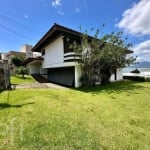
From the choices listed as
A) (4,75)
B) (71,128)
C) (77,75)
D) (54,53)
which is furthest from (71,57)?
(71,128)

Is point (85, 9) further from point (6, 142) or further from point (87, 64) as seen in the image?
point (6, 142)

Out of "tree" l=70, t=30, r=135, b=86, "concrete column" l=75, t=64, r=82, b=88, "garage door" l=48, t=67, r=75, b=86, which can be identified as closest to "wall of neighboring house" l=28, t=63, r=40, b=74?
"garage door" l=48, t=67, r=75, b=86

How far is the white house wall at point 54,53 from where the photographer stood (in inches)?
614

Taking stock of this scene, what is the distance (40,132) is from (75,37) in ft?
39.2

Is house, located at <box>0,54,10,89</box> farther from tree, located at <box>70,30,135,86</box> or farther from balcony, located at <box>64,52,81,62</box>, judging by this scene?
tree, located at <box>70,30,135,86</box>

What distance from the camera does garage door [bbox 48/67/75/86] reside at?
17.6m

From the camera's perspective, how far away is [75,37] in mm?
14609

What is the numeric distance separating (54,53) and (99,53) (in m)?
6.18

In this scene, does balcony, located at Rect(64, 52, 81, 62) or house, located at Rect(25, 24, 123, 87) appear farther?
house, located at Rect(25, 24, 123, 87)

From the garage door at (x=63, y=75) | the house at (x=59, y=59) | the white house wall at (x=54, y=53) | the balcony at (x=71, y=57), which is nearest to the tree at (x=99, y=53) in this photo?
the balcony at (x=71, y=57)

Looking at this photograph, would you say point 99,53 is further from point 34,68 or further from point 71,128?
point 34,68

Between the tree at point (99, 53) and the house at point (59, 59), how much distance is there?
2.30ft

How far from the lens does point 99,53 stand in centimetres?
1342

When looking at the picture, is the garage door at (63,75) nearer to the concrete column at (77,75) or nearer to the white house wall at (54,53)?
the white house wall at (54,53)
